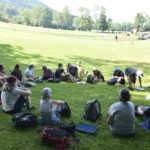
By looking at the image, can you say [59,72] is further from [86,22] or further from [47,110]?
[86,22]

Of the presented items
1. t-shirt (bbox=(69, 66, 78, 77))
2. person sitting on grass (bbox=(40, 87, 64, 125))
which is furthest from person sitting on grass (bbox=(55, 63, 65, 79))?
person sitting on grass (bbox=(40, 87, 64, 125))

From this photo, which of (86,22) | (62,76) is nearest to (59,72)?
(62,76)

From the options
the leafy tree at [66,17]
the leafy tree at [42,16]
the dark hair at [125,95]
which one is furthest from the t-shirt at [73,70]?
the leafy tree at [66,17]

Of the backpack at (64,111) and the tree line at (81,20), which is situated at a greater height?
the tree line at (81,20)

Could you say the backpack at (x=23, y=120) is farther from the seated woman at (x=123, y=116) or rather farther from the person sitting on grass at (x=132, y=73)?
the person sitting on grass at (x=132, y=73)

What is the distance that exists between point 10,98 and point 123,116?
3.25m

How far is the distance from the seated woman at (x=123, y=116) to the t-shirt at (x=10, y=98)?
2723 millimetres

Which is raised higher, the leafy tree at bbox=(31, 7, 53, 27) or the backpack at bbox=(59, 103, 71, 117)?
the leafy tree at bbox=(31, 7, 53, 27)

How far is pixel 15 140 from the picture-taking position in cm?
520

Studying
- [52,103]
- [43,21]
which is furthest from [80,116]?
[43,21]

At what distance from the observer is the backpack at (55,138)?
15.8 feet

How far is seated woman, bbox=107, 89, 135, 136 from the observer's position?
536cm

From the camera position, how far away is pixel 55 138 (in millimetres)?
4855

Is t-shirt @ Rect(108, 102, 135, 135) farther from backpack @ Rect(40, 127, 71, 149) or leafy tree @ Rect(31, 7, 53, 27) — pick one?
leafy tree @ Rect(31, 7, 53, 27)
